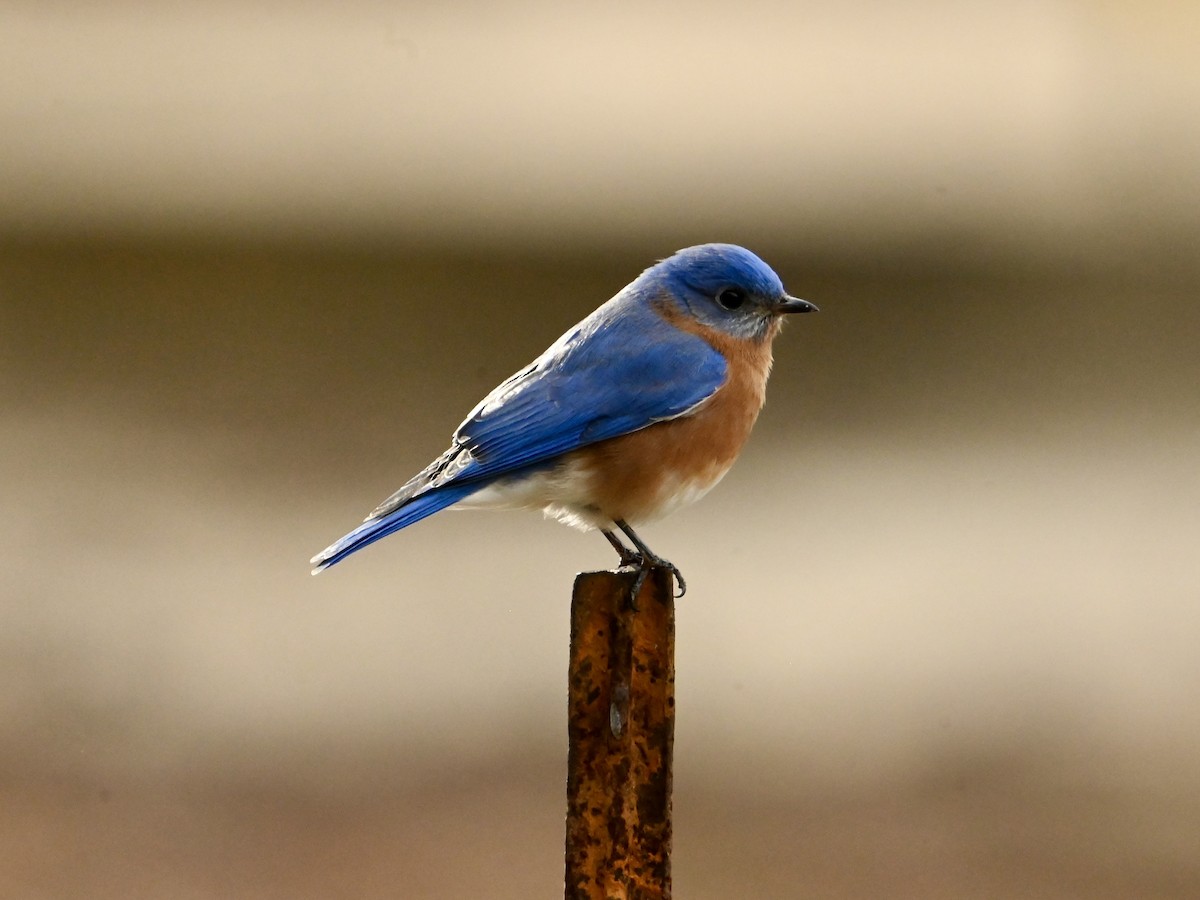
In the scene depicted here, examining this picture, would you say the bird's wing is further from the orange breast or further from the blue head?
the blue head

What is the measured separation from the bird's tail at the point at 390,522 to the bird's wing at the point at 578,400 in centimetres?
3

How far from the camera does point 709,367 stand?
440 cm

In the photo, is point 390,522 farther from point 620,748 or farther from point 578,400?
point 620,748

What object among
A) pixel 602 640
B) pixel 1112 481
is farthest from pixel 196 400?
pixel 602 640

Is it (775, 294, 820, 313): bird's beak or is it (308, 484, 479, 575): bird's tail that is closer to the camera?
(308, 484, 479, 575): bird's tail

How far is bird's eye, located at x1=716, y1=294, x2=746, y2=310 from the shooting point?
4625 millimetres

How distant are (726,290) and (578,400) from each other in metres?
0.65

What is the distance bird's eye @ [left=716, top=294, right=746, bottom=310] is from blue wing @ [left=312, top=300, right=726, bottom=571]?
24cm

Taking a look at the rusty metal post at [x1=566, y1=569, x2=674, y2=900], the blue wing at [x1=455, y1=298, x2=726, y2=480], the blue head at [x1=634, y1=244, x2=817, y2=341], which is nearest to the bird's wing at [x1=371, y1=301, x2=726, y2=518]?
the blue wing at [x1=455, y1=298, x2=726, y2=480]

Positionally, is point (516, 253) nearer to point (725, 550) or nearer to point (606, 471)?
point (725, 550)

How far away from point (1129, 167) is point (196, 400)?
6.35 m

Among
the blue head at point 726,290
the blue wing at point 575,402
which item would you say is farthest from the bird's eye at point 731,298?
the blue wing at point 575,402

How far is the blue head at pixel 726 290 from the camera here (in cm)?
460

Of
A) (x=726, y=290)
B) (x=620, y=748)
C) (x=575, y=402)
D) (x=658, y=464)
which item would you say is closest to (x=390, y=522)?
(x=575, y=402)
